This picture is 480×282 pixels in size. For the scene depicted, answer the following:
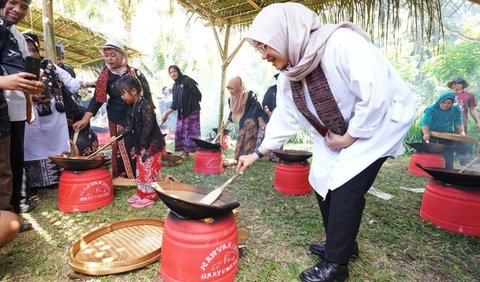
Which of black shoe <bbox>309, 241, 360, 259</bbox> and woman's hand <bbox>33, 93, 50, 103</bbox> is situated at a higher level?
woman's hand <bbox>33, 93, 50, 103</bbox>

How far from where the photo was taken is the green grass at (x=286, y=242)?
1944mm

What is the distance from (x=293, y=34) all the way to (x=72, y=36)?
7.34 m

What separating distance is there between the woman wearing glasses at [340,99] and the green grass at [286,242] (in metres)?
0.43

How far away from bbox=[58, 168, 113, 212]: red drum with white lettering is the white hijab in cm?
237

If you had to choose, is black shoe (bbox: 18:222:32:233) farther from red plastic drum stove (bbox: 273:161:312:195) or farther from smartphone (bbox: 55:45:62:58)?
smartphone (bbox: 55:45:62:58)

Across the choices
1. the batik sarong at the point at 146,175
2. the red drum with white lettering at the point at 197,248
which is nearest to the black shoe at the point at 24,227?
the batik sarong at the point at 146,175

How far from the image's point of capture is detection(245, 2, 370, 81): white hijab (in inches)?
56.6

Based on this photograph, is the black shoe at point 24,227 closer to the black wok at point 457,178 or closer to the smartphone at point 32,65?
the smartphone at point 32,65

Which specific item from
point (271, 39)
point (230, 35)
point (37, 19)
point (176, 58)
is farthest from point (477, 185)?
point (176, 58)

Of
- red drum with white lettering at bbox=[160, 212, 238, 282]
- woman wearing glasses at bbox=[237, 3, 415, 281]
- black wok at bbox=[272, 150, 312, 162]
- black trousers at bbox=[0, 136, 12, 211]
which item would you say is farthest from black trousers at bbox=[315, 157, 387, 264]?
black trousers at bbox=[0, 136, 12, 211]

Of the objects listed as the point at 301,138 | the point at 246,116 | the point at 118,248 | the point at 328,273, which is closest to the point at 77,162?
the point at 118,248

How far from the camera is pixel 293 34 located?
1.45 m

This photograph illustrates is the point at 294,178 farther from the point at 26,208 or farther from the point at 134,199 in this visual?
the point at 26,208

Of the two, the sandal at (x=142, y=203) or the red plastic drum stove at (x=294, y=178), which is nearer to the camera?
the sandal at (x=142, y=203)
